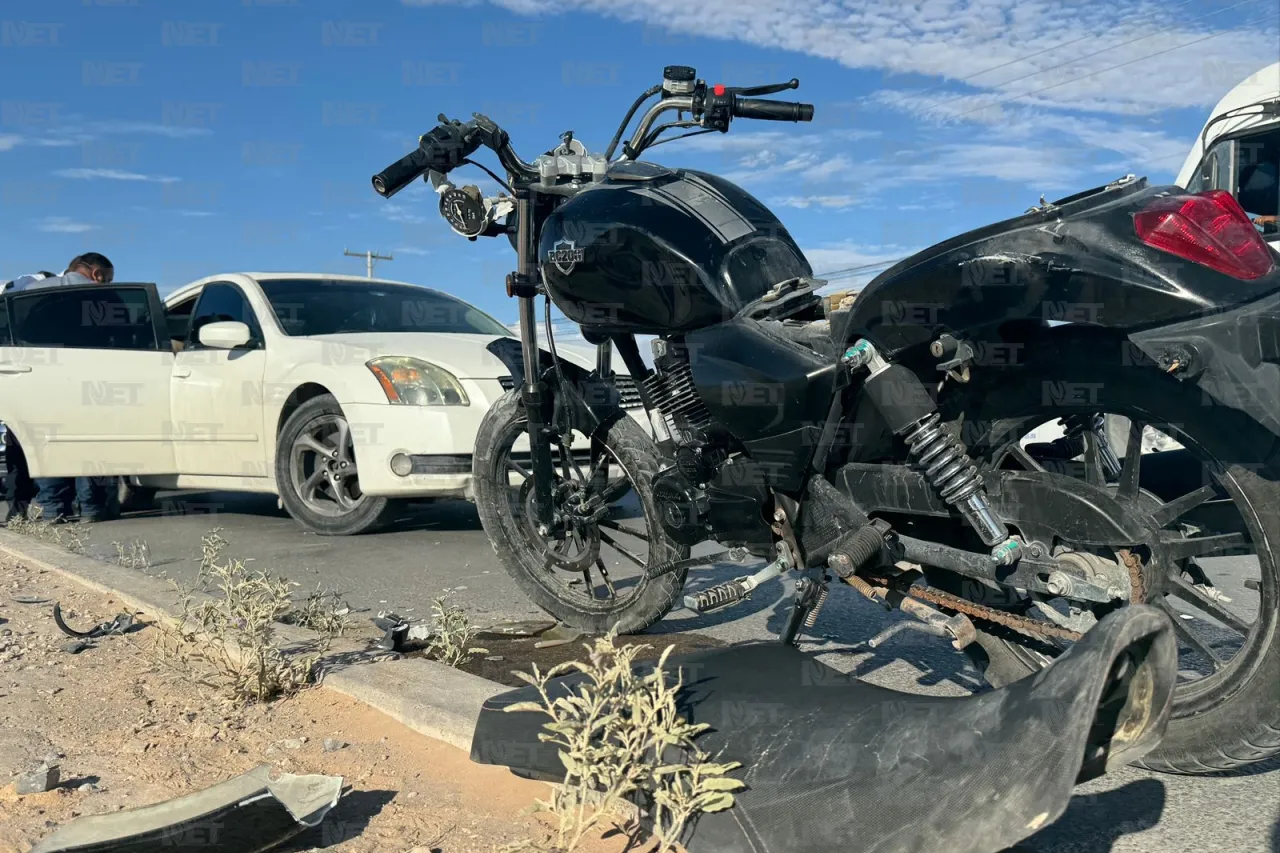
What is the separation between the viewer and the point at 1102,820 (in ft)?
7.79

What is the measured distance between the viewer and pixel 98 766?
2.80m

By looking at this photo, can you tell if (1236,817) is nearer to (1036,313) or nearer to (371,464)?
(1036,313)

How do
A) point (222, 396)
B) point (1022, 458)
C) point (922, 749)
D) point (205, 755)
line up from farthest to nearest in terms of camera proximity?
point (222, 396), point (205, 755), point (1022, 458), point (922, 749)

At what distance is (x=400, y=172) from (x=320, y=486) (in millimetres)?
3525

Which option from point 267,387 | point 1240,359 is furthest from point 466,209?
point 267,387

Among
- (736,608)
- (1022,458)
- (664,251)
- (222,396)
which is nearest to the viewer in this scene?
(1022,458)

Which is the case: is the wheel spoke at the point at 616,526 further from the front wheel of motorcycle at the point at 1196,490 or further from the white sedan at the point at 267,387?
the white sedan at the point at 267,387

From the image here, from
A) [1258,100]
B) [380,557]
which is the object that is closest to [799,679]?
[380,557]

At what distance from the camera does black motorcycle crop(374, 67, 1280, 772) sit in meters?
2.18

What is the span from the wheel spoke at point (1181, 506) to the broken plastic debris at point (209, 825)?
1876mm

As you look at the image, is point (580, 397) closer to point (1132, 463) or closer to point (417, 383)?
point (1132, 463)

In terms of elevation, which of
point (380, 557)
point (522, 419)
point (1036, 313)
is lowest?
point (380, 557)

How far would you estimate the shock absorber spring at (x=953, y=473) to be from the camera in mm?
2434

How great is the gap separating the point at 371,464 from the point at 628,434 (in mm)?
2843
